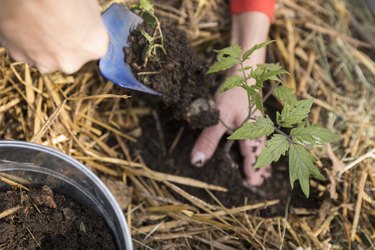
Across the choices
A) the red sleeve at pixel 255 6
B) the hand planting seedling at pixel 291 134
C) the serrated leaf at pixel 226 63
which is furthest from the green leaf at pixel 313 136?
the red sleeve at pixel 255 6

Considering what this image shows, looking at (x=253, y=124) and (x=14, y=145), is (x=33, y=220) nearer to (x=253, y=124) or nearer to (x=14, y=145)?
(x=14, y=145)

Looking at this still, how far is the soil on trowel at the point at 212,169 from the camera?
1674 mm

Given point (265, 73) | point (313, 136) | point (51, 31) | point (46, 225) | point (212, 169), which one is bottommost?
point (212, 169)

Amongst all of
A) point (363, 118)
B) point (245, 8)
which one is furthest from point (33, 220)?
point (363, 118)

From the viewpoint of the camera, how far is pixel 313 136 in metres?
1.24

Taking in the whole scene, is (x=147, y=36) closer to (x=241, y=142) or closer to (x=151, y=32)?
(x=151, y=32)

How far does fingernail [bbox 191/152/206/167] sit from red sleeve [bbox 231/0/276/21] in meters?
0.57

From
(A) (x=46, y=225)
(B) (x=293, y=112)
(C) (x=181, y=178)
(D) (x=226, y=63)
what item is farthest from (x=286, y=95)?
(A) (x=46, y=225)

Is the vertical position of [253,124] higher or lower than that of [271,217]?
higher

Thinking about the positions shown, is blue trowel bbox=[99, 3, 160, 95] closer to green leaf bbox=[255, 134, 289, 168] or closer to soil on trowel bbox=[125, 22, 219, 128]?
soil on trowel bbox=[125, 22, 219, 128]

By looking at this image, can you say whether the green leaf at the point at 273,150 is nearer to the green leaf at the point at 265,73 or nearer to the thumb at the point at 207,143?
the green leaf at the point at 265,73

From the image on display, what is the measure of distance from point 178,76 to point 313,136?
52 centimetres

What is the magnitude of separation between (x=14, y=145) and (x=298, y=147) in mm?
740

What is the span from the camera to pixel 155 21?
5.01 ft
